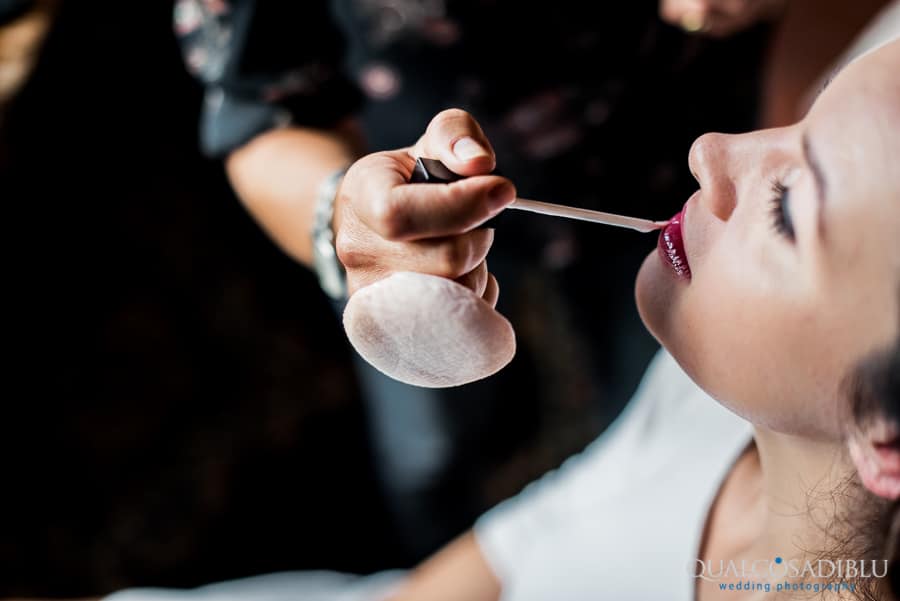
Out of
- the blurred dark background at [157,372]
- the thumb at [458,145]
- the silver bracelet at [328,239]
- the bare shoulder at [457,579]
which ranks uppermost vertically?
the thumb at [458,145]

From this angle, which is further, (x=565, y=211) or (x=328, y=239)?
(x=328, y=239)

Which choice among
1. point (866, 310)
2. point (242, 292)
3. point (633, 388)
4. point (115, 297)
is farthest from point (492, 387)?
point (866, 310)

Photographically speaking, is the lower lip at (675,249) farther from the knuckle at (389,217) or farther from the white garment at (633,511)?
the white garment at (633,511)

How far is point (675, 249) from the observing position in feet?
1.39

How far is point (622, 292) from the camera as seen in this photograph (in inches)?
35.5

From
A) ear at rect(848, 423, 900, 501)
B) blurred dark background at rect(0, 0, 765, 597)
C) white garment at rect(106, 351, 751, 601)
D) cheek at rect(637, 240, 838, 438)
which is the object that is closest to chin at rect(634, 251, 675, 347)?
cheek at rect(637, 240, 838, 438)

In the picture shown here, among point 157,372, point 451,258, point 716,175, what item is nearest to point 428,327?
point 451,258

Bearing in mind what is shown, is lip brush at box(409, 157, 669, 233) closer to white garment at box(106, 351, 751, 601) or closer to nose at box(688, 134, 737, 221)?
nose at box(688, 134, 737, 221)

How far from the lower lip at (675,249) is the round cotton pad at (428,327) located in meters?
0.09

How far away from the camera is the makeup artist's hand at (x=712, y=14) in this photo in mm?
736

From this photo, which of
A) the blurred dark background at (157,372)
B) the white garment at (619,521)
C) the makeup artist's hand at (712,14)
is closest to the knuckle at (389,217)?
the white garment at (619,521)

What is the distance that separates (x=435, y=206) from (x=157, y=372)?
42.3 inches

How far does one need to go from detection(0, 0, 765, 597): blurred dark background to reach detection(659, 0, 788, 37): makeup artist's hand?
0.50 metres

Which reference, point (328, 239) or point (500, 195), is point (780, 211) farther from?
point (328, 239)
